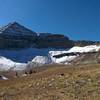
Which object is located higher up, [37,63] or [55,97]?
[37,63]

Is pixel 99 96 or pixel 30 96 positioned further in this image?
pixel 30 96

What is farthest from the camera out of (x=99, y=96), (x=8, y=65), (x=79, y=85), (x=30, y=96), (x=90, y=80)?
(x=8, y=65)

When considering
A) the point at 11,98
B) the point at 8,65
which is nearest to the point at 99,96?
the point at 11,98

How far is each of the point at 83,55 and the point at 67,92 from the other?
165 meters

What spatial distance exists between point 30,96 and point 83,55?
165m

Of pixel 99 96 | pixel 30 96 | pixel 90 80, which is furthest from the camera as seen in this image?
pixel 90 80

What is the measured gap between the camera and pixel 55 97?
92.8 feet

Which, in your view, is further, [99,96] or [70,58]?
[70,58]

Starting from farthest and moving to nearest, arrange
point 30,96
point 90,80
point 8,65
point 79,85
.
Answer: point 8,65, point 90,80, point 79,85, point 30,96

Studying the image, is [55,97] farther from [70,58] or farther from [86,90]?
[70,58]

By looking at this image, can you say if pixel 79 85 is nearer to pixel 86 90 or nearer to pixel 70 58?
pixel 86 90

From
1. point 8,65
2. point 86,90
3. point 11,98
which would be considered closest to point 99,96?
point 86,90

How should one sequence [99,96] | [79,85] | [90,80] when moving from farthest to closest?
[90,80] < [79,85] < [99,96]

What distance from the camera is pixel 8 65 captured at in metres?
190
